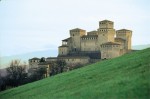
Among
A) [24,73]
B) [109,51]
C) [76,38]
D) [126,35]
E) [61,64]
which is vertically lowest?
[24,73]

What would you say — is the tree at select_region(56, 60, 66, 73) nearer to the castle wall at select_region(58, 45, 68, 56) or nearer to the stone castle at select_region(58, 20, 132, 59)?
the stone castle at select_region(58, 20, 132, 59)

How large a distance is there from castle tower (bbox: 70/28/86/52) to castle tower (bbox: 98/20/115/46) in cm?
686

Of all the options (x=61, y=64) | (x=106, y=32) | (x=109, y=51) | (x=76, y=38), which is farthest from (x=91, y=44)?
(x=61, y=64)

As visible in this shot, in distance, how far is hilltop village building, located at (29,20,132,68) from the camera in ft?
316

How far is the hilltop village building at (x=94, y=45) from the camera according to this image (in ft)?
316

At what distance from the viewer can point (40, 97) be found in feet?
74.5

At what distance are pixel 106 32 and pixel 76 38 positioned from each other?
33.6 feet

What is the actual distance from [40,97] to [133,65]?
224 inches

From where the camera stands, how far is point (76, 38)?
107688 mm

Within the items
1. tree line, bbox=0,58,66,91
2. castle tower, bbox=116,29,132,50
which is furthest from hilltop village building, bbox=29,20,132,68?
tree line, bbox=0,58,66,91

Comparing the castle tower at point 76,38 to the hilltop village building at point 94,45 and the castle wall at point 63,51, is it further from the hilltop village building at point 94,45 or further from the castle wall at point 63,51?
the castle wall at point 63,51

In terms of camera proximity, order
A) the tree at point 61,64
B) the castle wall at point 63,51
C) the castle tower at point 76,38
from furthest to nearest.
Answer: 1. the castle tower at point 76,38
2. the castle wall at point 63,51
3. the tree at point 61,64

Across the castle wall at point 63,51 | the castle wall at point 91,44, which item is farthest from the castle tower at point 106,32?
the castle wall at point 63,51

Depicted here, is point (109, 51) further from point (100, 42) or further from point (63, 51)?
point (63, 51)
